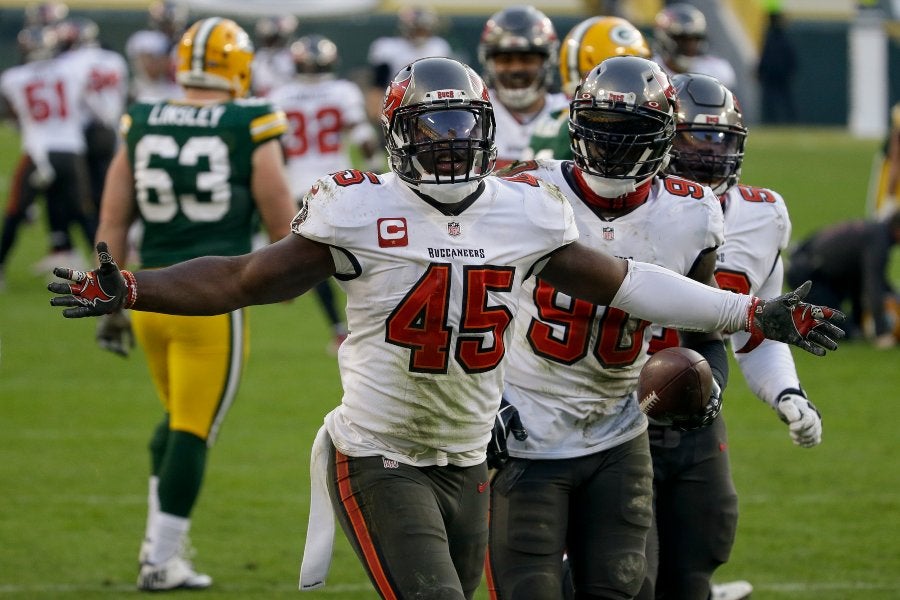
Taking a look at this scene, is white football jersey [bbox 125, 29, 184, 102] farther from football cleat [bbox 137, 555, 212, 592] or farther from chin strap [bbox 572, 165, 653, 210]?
chin strap [bbox 572, 165, 653, 210]

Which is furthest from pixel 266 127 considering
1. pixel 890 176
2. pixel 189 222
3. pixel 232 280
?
pixel 890 176

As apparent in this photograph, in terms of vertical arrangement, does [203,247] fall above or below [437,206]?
below

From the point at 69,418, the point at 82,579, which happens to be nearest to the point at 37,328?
the point at 69,418

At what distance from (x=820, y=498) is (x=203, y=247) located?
3.16 meters

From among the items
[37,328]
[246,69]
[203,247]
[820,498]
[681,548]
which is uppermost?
[246,69]

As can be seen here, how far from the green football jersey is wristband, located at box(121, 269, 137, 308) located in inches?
78.3

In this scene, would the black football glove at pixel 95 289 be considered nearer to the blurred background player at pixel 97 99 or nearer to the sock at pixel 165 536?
the sock at pixel 165 536

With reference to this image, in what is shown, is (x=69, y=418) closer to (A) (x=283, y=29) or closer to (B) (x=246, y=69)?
(B) (x=246, y=69)

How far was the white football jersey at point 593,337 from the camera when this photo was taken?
13.5ft

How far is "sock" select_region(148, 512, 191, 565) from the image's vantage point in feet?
17.8

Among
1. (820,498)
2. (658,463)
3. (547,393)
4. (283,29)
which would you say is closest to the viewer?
(547,393)

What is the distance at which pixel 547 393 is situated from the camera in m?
4.23

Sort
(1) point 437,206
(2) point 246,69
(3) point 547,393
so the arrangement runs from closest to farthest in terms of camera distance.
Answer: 1. (1) point 437,206
2. (3) point 547,393
3. (2) point 246,69

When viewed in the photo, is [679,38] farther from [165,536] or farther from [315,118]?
[165,536]
